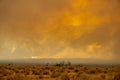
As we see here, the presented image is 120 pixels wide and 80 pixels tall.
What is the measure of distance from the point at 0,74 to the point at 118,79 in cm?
922

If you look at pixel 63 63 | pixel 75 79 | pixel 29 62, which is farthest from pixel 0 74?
pixel 29 62

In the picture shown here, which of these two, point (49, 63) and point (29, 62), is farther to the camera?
point (29, 62)

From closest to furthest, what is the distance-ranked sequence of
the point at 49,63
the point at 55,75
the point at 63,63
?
1. the point at 55,75
2. the point at 63,63
3. the point at 49,63

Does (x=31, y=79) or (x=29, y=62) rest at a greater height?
(x=29, y=62)

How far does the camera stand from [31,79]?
26547mm

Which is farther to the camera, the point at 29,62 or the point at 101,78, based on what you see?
the point at 29,62

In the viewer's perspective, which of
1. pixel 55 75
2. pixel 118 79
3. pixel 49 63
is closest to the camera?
pixel 118 79

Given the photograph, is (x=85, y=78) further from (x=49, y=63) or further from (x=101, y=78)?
(x=49, y=63)

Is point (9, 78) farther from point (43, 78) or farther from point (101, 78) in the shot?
point (101, 78)

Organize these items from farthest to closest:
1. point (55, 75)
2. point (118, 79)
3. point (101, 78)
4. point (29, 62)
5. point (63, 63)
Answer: point (29, 62) → point (63, 63) → point (55, 75) → point (101, 78) → point (118, 79)

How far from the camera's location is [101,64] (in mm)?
45219

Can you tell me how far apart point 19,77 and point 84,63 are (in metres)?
21.8

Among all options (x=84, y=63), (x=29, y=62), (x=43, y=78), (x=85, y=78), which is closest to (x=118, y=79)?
(x=85, y=78)

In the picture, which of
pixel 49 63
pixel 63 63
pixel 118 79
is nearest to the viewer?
pixel 118 79
